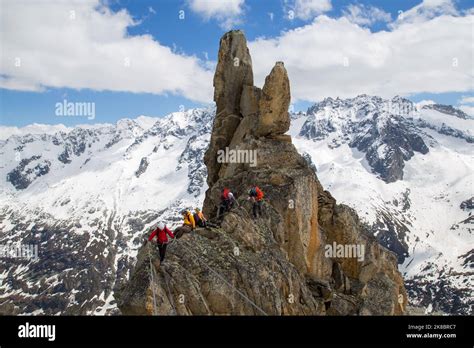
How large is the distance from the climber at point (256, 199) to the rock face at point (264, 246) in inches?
23.6

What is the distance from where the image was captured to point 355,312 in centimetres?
4756

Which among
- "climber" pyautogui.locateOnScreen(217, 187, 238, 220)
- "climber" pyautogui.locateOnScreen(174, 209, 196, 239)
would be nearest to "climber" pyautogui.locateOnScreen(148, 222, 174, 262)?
"climber" pyautogui.locateOnScreen(174, 209, 196, 239)

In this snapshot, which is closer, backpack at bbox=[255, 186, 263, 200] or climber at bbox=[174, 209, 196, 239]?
climber at bbox=[174, 209, 196, 239]

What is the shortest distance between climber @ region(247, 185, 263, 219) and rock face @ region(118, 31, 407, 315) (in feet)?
1.96

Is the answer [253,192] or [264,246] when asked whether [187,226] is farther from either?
[253,192]

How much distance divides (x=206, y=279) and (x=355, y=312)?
2053 centimetres

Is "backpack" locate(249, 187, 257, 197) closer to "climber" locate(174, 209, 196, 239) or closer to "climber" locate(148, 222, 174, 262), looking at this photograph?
"climber" locate(174, 209, 196, 239)

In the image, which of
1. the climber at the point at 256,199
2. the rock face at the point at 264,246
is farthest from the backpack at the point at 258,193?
the rock face at the point at 264,246

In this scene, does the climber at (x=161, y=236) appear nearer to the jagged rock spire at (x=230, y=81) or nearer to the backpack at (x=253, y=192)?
the backpack at (x=253, y=192)

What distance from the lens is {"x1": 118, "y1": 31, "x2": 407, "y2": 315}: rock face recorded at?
31.6 m

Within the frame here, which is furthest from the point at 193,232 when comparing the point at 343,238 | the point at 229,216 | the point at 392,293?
the point at 392,293

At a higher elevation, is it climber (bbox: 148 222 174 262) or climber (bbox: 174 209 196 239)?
climber (bbox: 174 209 196 239)

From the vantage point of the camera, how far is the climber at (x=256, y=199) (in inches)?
1661
